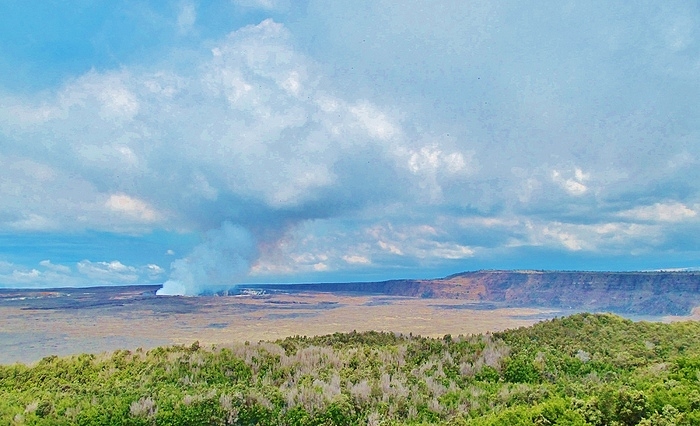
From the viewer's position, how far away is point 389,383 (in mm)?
9711

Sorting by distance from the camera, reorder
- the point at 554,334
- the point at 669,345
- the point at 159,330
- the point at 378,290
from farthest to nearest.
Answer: the point at 378,290 < the point at 159,330 < the point at 554,334 < the point at 669,345

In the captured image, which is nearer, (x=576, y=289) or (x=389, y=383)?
(x=389, y=383)

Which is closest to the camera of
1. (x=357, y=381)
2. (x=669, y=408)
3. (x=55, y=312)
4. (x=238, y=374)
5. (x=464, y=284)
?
(x=669, y=408)

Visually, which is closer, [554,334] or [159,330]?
[554,334]

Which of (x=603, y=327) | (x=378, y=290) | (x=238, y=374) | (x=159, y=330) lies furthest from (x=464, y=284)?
(x=238, y=374)

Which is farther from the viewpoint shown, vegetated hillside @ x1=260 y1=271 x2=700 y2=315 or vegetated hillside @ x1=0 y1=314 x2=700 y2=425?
vegetated hillside @ x1=260 y1=271 x2=700 y2=315

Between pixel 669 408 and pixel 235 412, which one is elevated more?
pixel 669 408

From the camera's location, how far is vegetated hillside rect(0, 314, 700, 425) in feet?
22.4

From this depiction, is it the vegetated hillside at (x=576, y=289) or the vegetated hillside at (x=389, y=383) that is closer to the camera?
the vegetated hillside at (x=389, y=383)

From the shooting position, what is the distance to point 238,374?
11.0m

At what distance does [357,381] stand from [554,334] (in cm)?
764

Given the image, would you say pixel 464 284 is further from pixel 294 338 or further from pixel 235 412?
pixel 235 412

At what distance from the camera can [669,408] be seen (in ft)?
19.5

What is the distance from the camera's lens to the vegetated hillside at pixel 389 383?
269 inches
